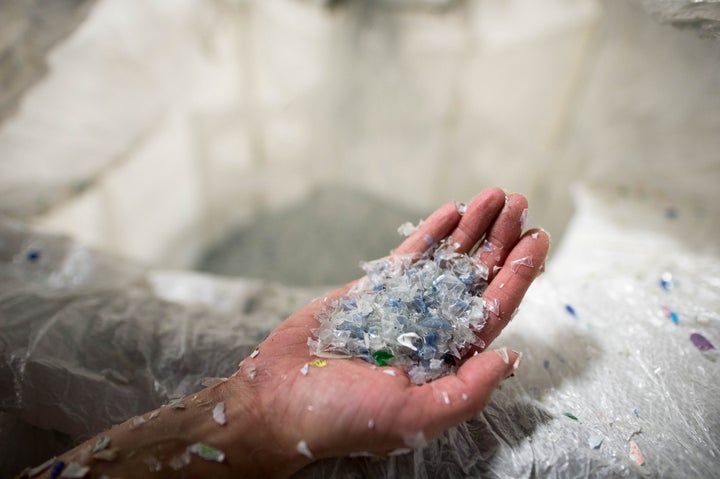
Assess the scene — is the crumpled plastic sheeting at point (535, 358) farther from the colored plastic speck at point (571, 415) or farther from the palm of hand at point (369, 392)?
the palm of hand at point (369, 392)

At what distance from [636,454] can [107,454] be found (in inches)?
35.7

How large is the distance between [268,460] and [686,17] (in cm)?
130

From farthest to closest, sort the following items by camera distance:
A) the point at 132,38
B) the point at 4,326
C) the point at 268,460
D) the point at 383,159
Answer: the point at 383,159, the point at 132,38, the point at 4,326, the point at 268,460

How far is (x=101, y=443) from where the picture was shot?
0.64 m

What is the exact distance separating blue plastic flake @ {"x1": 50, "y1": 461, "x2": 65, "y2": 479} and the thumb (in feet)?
1.85

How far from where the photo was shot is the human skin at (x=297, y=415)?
61 centimetres

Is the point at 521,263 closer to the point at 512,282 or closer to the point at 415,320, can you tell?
the point at 512,282

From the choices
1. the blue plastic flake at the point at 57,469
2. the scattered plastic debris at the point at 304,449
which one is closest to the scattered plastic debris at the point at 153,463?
the blue plastic flake at the point at 57,469

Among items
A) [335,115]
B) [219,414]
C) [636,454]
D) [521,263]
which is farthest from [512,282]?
[335,115]

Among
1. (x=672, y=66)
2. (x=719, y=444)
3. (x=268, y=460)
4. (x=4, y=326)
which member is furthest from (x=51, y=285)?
(x=672, y=66)

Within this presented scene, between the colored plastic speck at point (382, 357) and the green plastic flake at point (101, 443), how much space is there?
1.54ft

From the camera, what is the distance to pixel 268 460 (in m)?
0.66

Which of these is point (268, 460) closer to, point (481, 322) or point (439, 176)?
point (481, 322)

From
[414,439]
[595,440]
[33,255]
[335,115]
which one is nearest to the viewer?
[414,439]
